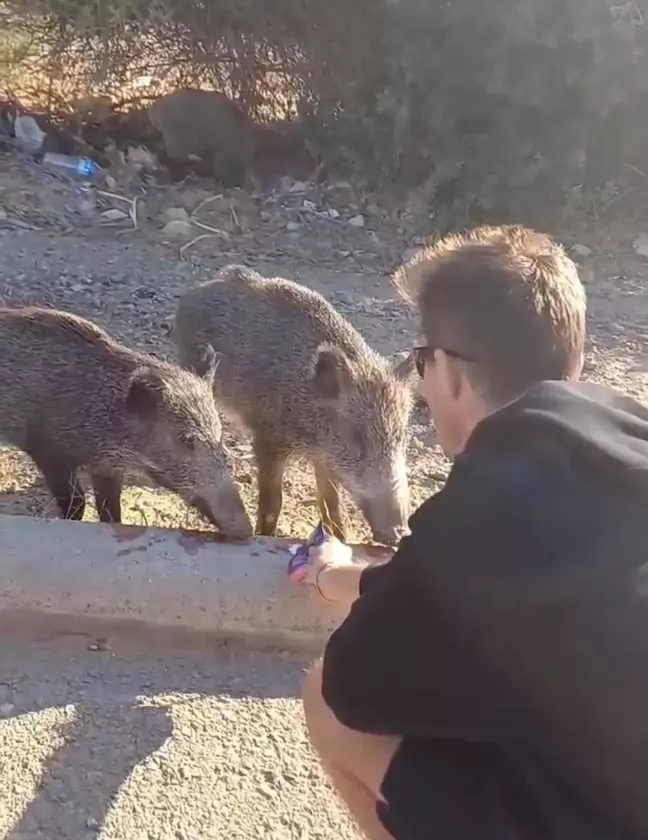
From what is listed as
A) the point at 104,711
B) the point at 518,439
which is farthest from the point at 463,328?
the point at 104,711

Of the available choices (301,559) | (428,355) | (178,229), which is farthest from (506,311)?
(178,229)

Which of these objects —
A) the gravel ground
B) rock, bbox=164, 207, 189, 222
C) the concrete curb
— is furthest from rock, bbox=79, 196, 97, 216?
the gravel ground

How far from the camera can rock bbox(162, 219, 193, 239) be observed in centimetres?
793

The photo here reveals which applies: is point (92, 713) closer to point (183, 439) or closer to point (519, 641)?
point (183, 439)

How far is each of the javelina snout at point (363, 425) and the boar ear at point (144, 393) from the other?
0.68 m

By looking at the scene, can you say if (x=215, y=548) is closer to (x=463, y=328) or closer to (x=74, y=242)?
(x=463, y=328)

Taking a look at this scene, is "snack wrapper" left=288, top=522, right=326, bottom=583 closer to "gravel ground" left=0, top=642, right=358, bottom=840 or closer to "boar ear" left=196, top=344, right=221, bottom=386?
"gravel ground" left=0, top=642, right=358, bottom=840

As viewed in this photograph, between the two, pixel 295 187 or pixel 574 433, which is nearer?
pixel 574 433

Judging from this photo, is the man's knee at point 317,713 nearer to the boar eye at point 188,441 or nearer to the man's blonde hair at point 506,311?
the man's blonde hair at point 506,311

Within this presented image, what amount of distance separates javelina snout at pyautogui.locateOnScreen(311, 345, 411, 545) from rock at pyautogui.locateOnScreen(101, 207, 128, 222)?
4.00 metres

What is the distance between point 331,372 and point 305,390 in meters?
0.28

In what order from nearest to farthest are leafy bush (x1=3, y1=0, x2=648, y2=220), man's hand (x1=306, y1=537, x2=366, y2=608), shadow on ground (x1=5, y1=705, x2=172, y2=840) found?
shadow on ground (x1=5, y1=705, x2=172, y2=840)
man's hand (x1=306, y1=537, x2=366, y2=608)
leafy bush (x1=3, y1=0, x2=648, y2=220)

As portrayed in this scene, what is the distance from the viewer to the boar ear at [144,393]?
445 cm

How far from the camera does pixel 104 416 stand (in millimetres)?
4680
